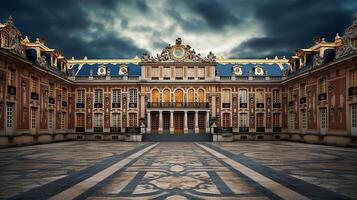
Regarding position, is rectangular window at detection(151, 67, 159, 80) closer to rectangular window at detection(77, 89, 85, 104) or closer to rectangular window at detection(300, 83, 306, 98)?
rectangular window at detection(77, 89, 85, 104)

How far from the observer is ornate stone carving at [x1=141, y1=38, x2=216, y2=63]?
50719 mm

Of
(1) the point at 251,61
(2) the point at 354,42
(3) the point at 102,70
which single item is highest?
(1) the point at 251,61

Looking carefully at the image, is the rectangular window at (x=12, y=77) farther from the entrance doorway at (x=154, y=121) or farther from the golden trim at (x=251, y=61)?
the golden trim at (x=251, y=61)

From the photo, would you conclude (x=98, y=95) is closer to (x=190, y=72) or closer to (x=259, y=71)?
(x=190, y=72)

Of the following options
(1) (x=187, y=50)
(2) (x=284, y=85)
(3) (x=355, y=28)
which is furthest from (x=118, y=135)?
(3) (x=355, y=28)

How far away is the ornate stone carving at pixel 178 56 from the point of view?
5072 cm

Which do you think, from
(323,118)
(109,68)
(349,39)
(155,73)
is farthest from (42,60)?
(349,39)

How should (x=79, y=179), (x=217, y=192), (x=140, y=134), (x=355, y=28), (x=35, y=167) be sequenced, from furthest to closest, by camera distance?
(x=140, y=134), (x=355, y=28), (x=35, y=167), (x=79, y=179), (x=217, y=192)

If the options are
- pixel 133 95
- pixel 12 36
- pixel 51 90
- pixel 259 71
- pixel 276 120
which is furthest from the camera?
pixel 259 71

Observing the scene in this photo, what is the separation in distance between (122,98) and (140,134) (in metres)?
8.91

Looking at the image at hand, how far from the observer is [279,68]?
177 feet

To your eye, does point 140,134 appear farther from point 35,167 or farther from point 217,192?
point 217,192

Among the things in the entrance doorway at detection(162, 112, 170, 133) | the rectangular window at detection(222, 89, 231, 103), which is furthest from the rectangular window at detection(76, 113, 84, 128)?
the rectangular window at detection(222, 89, 231, 103)

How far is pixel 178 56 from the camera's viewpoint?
50.9 m
